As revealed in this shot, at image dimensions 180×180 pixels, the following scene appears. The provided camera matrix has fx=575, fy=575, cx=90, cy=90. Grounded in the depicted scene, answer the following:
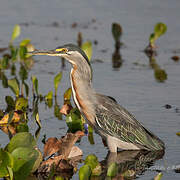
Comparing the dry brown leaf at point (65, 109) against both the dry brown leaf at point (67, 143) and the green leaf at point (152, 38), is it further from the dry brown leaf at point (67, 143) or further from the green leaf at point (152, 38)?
the green leaf at point (152, 38)

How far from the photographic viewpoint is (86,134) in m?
8.09

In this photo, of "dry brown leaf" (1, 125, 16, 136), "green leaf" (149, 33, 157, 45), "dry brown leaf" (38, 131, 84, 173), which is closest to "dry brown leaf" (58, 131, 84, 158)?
"dry brown leaf" (38, 131, 84, 173)

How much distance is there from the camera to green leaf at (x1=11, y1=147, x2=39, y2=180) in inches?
234

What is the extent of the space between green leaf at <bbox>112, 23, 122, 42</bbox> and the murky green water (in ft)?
1.04

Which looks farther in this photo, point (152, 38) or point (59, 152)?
point (152, 38)

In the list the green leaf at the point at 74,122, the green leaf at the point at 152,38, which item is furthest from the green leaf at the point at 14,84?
the green leaf at the point at 152,38

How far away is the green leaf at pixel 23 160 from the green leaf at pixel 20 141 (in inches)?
11.4

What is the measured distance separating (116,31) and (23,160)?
7461mm

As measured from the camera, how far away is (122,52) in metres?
13.0

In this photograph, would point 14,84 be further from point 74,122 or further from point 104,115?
point 104,115

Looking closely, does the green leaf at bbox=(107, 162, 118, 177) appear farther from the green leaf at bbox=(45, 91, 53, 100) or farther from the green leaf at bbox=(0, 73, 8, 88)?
the green leaf at bbox=(0, 73, 8, 88)

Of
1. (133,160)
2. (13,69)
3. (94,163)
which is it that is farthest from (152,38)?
(94,163)

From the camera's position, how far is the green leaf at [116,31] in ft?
42.3

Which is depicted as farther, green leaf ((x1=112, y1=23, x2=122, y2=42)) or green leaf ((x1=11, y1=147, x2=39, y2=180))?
green leaf ((x1=112, y1=23, x2=122, y2=42))
